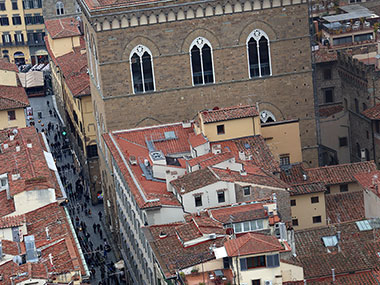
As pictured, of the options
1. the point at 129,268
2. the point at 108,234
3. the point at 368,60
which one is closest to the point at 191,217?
the point at 129,268

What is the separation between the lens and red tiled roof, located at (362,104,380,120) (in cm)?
9147

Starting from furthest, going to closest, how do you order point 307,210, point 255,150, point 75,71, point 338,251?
point 75,71, point 255,150, point 307,210, point 338,251

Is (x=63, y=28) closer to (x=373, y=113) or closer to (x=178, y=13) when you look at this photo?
(x=178, y=13)

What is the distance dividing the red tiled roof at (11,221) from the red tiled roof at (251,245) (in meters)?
15.3

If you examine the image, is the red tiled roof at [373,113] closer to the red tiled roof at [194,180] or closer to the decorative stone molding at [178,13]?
the decorative stone molding at [178,13]

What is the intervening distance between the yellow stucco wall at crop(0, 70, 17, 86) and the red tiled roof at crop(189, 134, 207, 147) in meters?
28.2

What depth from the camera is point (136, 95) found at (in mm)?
87125

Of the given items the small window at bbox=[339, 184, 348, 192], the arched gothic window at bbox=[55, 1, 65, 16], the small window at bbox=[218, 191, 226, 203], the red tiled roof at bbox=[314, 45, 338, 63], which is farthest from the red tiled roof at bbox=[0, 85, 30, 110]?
the arched gothic window at bbox=[55, 1, 65, 16]

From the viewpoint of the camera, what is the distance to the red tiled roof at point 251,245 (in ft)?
192

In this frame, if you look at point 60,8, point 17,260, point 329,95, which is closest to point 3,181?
point 17,260

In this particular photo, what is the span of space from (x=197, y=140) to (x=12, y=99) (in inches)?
907

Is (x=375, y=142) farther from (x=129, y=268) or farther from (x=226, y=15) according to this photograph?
(x=129, y=268)

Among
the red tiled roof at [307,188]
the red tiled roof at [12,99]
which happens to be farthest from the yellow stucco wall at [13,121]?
the red tiled roof at [307,188]

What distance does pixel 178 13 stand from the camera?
86438 mm
